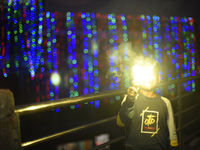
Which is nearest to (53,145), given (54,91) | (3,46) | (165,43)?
(54,91)

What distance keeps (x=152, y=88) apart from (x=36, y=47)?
479 inches

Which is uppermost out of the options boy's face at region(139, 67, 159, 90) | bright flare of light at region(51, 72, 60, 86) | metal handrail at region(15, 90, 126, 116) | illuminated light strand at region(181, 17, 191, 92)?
illuminated light strand at region(181, 17, 191, 92)

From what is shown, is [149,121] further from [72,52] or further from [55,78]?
[55,78]

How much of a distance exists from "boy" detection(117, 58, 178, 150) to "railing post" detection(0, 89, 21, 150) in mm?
882

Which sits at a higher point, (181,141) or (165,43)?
(165,43)

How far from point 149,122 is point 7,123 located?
1.22 m

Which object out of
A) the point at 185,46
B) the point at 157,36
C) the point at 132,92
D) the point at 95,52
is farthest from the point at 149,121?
the point at 185,46

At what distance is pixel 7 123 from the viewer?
0.98 m

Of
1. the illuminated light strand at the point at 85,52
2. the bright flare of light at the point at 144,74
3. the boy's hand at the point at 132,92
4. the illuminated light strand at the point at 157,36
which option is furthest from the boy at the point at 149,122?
the illuminated light strand at the point at 157,36

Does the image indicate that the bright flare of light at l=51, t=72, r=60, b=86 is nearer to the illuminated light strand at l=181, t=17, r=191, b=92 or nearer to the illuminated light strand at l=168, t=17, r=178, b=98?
the illuminated light strand at l=168, t=17, r=178, b=98

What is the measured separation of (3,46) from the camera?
44.0ft

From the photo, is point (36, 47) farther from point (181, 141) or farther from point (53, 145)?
point (181, 141)

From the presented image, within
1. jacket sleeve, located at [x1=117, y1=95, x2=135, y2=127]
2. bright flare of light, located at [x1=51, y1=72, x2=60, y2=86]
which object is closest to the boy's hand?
jacket sleeve, located at [x1=117, y1=95, x2=135, y2=127]

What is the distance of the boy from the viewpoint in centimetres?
164
